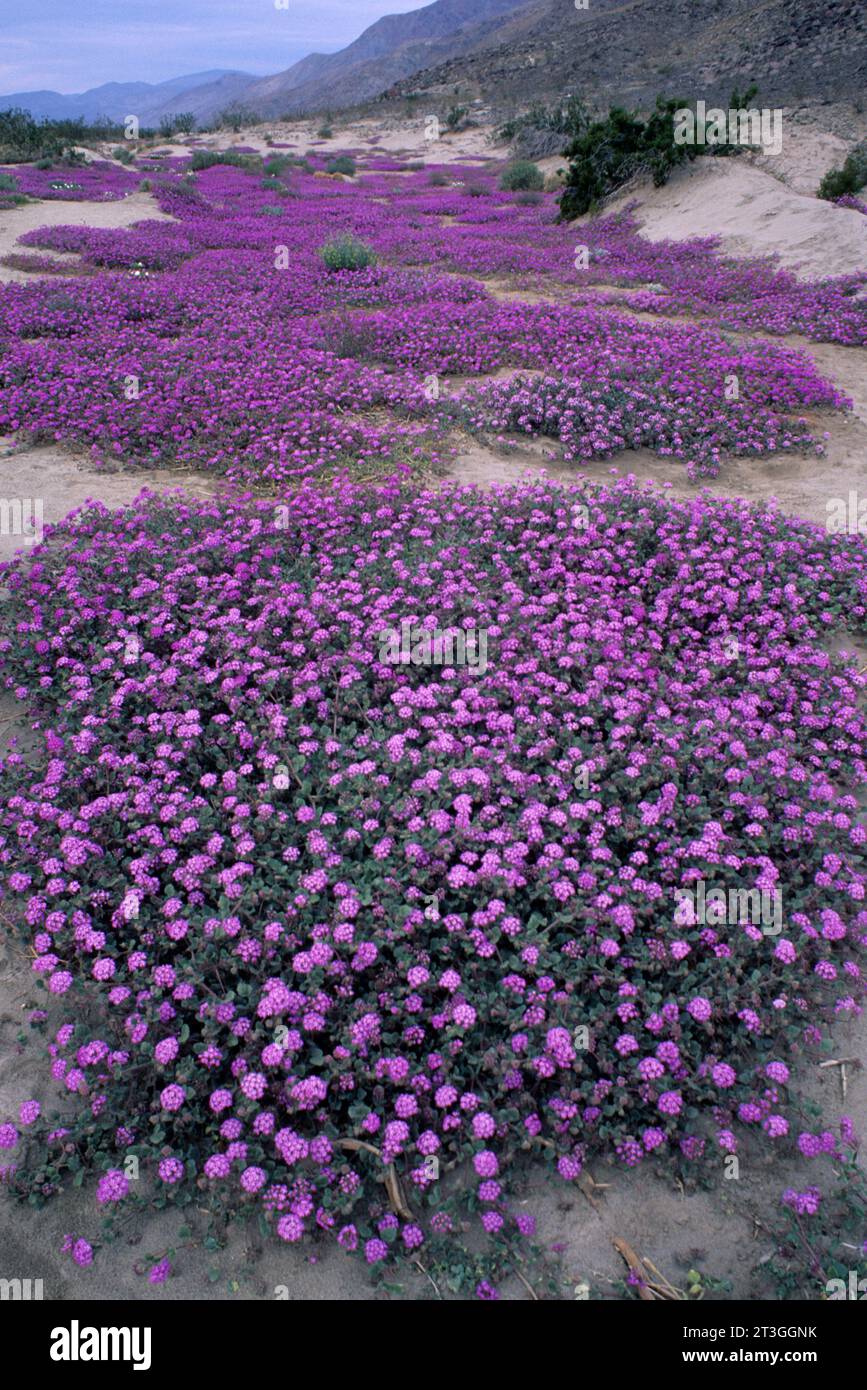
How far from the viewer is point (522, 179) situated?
113ft

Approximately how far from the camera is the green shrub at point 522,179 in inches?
1362

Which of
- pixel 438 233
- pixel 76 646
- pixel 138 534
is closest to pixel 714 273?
pixel 438 233

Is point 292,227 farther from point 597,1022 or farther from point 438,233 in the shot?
point 597,1022

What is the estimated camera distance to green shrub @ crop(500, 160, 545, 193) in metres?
34.6

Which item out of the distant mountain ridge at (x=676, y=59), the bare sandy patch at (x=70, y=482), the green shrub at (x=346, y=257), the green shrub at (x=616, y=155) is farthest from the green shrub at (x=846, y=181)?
the bare sandy patch at (x=70, y=482)

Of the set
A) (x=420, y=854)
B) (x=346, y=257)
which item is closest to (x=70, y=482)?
(x=420, y=854)

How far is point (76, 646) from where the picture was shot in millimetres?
6246

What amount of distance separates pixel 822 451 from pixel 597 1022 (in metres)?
9.33

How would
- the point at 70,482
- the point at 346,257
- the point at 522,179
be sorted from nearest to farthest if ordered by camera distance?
the point at 70,482, the point at 346,257, the point at 522,179

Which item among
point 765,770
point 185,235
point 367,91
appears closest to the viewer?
point 765,770

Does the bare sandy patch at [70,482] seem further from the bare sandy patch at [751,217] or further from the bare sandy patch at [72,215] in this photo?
the bare sandy patch at [751,217]

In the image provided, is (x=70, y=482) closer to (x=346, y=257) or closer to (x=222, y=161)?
(x=346, y=257)

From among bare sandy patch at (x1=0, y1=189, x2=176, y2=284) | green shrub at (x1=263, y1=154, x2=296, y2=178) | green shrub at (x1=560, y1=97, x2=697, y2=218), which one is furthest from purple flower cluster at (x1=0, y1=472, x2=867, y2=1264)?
green shrub at (x1=263, y1=154, x2=296, y2=178)

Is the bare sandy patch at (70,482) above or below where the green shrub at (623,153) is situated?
below
